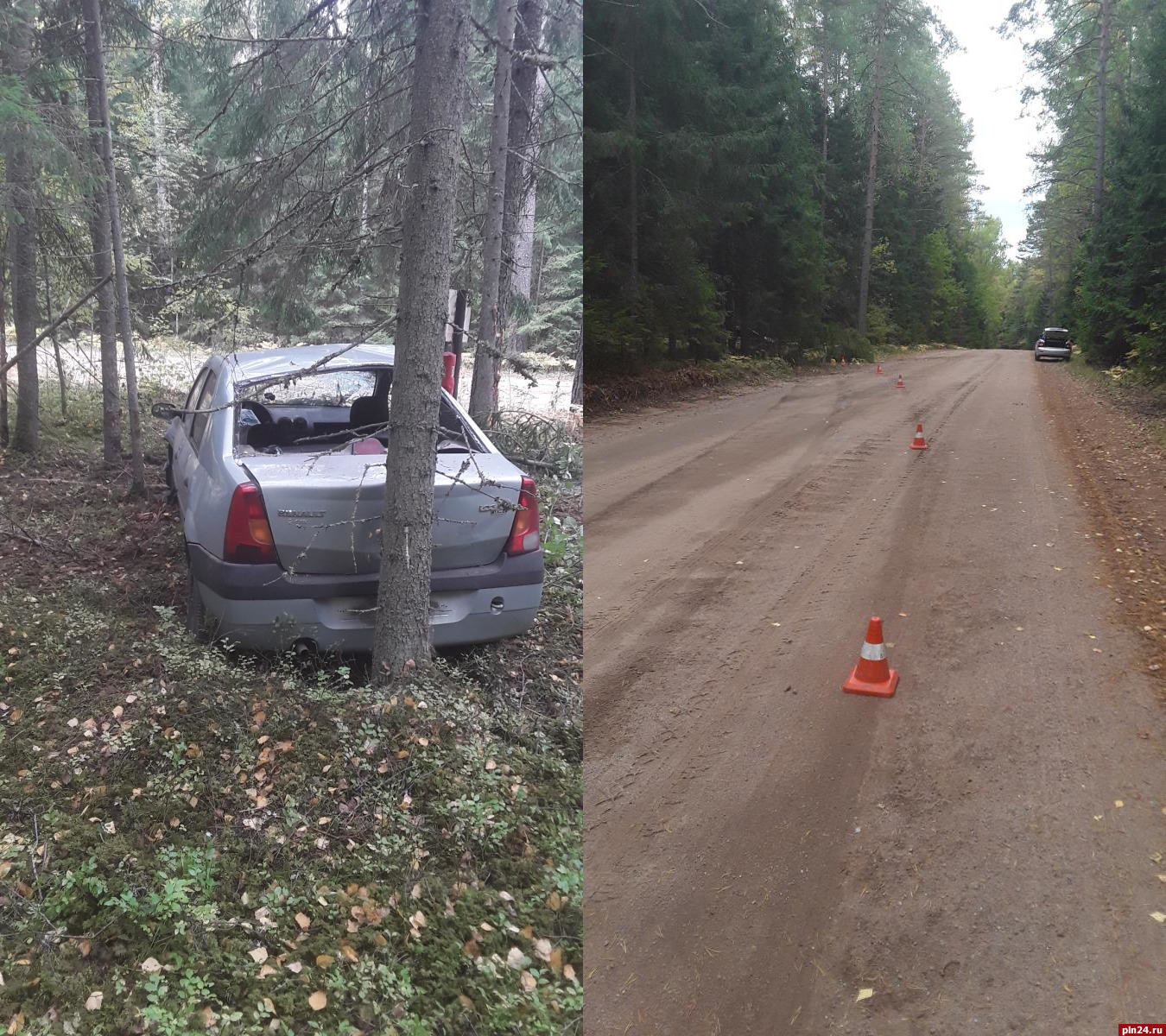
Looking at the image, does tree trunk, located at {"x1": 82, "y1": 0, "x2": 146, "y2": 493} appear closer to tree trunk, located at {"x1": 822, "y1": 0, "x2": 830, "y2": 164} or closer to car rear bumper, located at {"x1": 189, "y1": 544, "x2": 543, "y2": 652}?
car rear bumper, located at {"x1": 189, "y1": 544, "x2": 543, "y2": 652}

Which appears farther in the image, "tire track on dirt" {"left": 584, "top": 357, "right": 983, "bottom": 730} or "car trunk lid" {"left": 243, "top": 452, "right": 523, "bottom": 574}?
"tire track on dirt" {"left": 584, "top": 357, "right": 983, "bottom": 730}

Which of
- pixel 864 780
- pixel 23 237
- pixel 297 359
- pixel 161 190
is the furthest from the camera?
pixel 161 190

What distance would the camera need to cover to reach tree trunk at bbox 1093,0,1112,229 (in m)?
28.5

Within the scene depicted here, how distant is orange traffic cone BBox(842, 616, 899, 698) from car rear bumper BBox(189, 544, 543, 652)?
169cm

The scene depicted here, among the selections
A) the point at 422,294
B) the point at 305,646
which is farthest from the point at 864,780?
the point at 422,294

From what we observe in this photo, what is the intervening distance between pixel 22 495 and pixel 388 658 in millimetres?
6179

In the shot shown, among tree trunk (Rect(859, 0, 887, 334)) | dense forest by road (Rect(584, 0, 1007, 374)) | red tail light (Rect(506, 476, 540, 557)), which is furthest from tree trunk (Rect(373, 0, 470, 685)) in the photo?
tree trunk (Rect(859, 0, 887, 334))

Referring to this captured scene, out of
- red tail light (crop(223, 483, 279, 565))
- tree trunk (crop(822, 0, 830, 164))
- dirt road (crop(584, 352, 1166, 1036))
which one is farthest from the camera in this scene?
tree trunk (crop(822, 0, 830, 164))

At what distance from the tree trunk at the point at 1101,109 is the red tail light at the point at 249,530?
31460mm

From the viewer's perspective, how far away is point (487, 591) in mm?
4621

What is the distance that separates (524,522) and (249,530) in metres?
1.31

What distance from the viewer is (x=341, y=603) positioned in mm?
4359

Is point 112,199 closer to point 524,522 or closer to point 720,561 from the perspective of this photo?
point 524,522

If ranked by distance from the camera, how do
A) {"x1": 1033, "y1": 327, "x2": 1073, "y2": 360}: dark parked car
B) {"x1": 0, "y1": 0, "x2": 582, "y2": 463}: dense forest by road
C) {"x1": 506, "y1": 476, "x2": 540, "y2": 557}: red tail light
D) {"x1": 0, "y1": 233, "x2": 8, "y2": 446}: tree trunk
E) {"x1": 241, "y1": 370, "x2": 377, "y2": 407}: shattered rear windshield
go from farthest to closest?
{"x1": 1033, "y1": 327, "x2": 1073, "y2": 360}: dark parked car < {"x1": 0, "y1": 233, "x2": 8, "y2": 446}: tree trunk < {"x1": 241, "y1": 370, "x2": 377, "y2": 407}: shattered rear windshield < {"x1": 0, "y1": 0, "x2": 582, "y2": 463}: dense forest by road < {"x1": 506, "y1": 476, "x2": 540, "y2": 557}: red tail light
